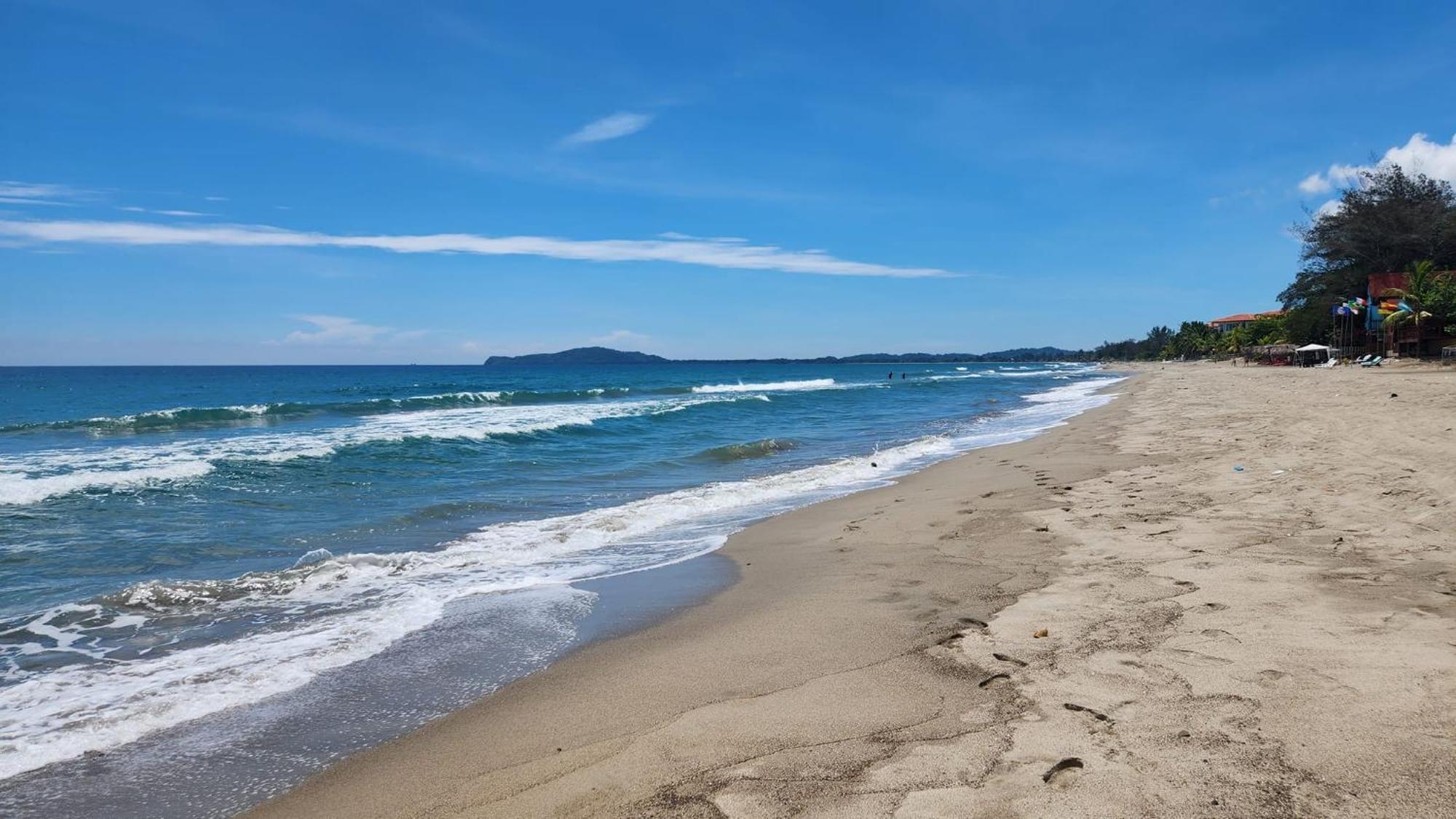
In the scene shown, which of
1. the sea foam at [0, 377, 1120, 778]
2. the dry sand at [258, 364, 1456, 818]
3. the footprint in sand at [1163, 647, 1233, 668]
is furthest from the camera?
the sea foam at [0, 377, 1120, 778]

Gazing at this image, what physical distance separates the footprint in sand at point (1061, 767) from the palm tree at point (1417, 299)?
164ft

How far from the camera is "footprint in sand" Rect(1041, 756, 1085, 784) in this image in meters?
2.76

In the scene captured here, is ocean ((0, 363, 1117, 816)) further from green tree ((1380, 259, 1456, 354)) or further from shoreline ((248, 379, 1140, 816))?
green tree ((1380, 259, 1456, 354))

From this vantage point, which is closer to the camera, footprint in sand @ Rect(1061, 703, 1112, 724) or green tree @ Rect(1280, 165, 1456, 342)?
footprint in sand @ Rect(1061, 703, 1112, 724)

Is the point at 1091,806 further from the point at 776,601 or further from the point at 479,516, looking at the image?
the point at 479,516

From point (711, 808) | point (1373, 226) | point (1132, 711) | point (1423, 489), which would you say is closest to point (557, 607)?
point (711, 808)

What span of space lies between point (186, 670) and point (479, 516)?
5.40 m

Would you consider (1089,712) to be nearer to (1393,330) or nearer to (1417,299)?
(1417,299)

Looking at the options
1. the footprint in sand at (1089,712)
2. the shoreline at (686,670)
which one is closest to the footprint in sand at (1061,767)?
the footprint in sand at (1089,712)

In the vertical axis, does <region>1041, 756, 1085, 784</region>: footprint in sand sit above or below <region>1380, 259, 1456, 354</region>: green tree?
below

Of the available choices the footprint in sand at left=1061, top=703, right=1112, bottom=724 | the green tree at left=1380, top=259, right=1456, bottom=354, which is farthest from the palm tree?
the footprint in sand at left=1061, top=703, right=1112, bottom=724

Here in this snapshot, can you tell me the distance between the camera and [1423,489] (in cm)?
700

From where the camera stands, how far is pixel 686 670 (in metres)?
4.41

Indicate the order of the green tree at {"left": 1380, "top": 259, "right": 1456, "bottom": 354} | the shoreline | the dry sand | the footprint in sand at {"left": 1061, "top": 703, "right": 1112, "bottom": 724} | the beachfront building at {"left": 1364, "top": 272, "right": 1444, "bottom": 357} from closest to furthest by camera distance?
the dry sand < the footprint in sand at {"left": 1061, "top": 703, "right": 1112, "bottom": 724} < the shoreline < the green tree at {"left": 1380, "top": 259, "right": 1456, "bottom": 354} < the beachfront building at {"left": 1364, "top": 272, "right": 1444, "bottom": 357}
